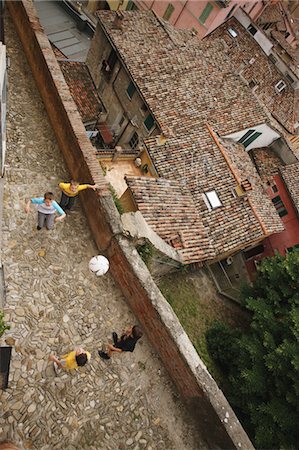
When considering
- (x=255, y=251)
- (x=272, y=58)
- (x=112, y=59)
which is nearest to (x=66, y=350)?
(x=255, y=251)

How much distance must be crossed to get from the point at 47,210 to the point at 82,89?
46.3ft

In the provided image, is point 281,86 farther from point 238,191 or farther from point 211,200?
point 211,200

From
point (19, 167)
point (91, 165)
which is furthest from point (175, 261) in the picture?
point (19, 167)

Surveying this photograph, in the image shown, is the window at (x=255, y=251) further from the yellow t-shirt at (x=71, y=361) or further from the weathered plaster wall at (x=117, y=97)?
the yellow t-shirt at (x=71, y=361)

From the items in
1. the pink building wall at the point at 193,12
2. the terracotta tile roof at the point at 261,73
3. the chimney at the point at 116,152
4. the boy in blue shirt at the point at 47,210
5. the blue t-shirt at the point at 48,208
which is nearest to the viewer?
the boy in blue shirt at the point at 47,210

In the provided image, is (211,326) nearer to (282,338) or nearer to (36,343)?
(282,338)

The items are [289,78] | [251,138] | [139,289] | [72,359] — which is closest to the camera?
[72,359]

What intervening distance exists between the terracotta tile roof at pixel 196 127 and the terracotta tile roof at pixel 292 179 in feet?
7.03

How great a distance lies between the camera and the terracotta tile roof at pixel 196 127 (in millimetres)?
14695

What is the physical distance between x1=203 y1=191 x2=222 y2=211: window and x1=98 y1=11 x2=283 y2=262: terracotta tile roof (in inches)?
7.4

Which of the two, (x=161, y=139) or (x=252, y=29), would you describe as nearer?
(x=161, y=139)

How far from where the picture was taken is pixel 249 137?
64.8 ft

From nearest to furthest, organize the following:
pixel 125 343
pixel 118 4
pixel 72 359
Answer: pixel 72 359
pixel 125 343
pixel 118 4

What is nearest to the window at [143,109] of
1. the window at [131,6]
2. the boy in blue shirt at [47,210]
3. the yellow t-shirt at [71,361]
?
the boy in blue shirt at [47,210]
